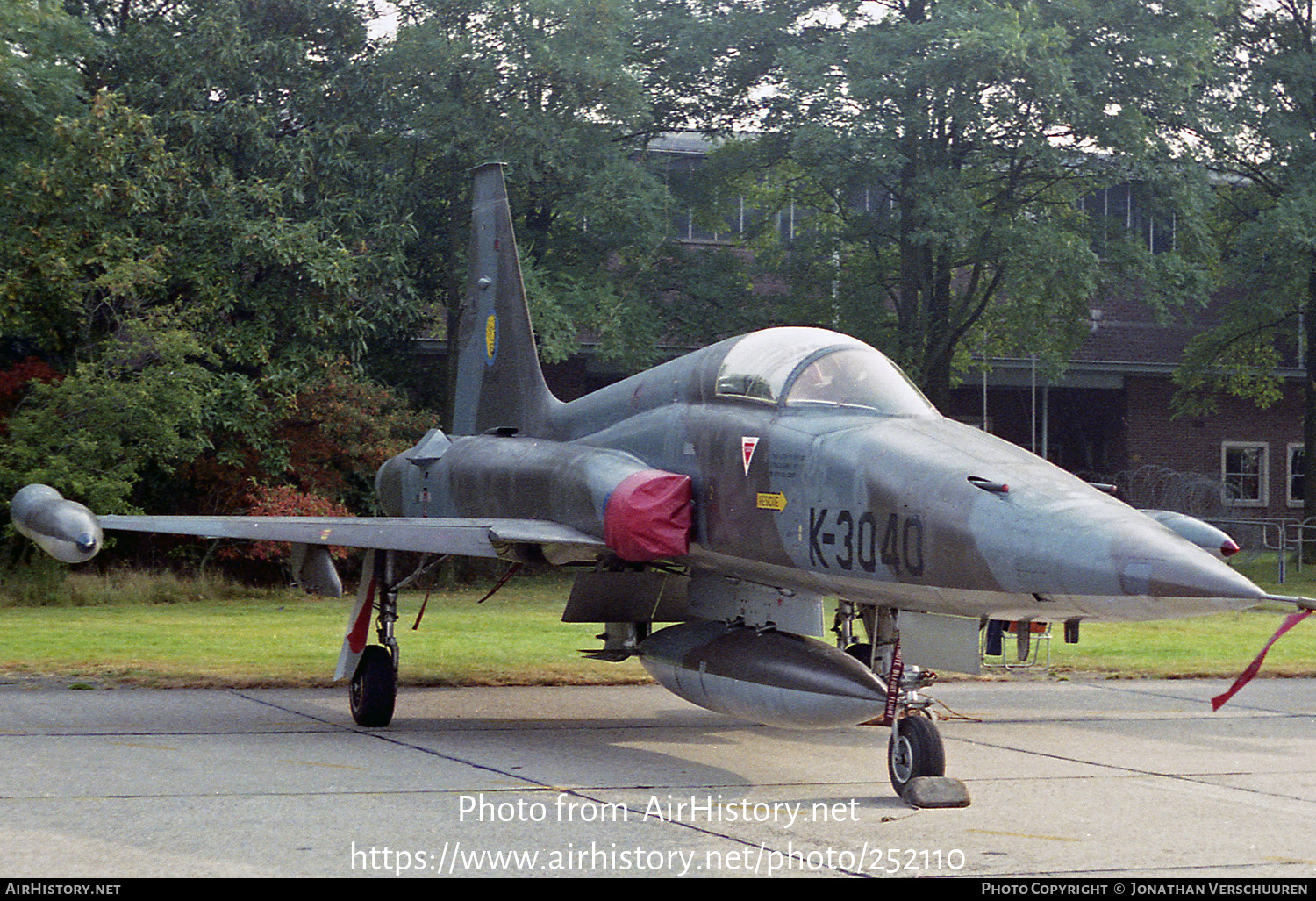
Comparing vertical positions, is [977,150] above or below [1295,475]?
above

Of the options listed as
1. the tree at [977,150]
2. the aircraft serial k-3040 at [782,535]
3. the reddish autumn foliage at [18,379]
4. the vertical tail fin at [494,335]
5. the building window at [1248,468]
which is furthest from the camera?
the building window at [1248,468]

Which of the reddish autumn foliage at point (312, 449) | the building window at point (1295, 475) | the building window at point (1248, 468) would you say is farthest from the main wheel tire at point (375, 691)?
the building window at point (1295, 475)

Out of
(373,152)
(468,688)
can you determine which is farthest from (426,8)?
(468,688)

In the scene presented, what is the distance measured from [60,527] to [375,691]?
2.51 metres

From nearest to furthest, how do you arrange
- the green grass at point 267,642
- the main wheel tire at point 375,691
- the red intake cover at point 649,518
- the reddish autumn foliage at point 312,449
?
the red intake cover at point 649,518, the main wheel tire at point 375,691, the green grass at point 267,642, the reddish autumn foliage at point 312,449

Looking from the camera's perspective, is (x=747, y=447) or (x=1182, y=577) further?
(x=747, y=447)

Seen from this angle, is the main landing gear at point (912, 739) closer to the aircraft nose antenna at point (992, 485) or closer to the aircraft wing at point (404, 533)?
the aircraft nose antenna at point (992, 485)

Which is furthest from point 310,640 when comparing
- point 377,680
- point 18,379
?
point 18,379

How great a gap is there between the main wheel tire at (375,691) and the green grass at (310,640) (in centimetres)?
274

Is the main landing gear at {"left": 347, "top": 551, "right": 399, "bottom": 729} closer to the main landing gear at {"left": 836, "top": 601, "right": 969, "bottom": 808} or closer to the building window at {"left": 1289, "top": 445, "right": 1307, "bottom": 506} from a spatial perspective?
the main landing gear at {"left": 836, "top": 601, "right": 969, "bottom": 808}

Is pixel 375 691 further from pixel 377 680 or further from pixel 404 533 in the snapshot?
pixel 404 533

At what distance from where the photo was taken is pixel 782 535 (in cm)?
846

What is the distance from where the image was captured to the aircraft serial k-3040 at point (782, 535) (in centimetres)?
699

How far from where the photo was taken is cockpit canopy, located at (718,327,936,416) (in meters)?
8.74
